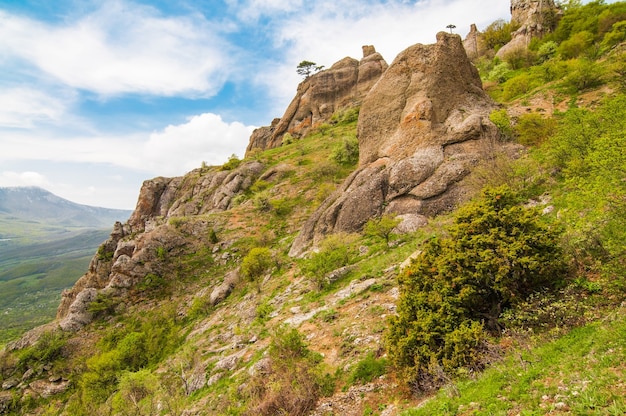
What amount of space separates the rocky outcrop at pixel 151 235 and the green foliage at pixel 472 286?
26264 mm

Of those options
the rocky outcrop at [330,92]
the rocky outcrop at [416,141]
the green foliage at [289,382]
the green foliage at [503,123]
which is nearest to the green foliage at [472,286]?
the green foliage at [289,382]

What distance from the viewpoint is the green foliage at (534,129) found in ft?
83.5

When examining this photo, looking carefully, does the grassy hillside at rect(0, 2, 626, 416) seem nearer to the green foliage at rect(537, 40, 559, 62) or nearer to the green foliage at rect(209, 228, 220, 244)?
the green foliage at rect(209, 228, 220, 244)

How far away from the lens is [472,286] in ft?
37.9

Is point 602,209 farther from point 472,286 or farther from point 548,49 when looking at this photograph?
point 548,49

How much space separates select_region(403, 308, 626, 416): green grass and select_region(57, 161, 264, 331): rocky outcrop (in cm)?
2888

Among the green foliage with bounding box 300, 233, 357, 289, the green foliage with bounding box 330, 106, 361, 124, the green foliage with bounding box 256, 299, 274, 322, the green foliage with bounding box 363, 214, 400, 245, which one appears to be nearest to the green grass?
the green foliage with bounding box 300, 233, 357, 289

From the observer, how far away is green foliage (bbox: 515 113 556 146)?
25453 millimetres

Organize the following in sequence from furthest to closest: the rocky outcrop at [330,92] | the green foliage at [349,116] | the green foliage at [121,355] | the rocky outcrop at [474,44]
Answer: the rocky outcrop at [330,92] → the rocky outcrop at [474,44] → the green foliage at [349,116] → the green foliage at [121,355]

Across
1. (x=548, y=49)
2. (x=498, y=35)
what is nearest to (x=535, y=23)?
(x=498, y=35)

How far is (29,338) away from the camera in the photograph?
1374 inches

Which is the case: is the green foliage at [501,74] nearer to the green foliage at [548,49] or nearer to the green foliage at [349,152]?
the green foliage at [548,49]

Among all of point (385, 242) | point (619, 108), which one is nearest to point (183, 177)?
point (385, 242)

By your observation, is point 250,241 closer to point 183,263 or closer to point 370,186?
point 183,263
